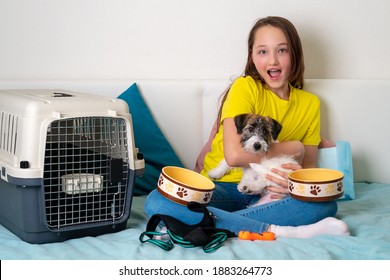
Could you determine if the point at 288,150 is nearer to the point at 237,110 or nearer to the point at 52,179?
the point at 237,110

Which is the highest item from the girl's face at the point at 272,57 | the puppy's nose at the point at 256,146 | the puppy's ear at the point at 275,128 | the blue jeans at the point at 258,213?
the girl's face at the point at 272,57

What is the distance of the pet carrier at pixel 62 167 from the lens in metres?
1.93

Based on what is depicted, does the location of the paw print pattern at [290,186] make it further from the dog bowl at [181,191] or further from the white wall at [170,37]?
the white wall at [170,37]

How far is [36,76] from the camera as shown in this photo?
2.94 metres

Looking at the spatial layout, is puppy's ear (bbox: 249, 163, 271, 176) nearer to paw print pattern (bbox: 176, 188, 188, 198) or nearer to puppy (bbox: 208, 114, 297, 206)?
puppy (bbox: 208, 114, 297, 206)

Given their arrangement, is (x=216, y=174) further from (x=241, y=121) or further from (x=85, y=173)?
(x=85, y=173)

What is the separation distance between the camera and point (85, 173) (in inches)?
81.4

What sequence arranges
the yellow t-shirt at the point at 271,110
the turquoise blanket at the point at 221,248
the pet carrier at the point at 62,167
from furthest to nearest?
the yellow t-shirt at the point at 271,110 → the pet carrier at the point at 62,167 → the turquoise blanket at the point at 221,248

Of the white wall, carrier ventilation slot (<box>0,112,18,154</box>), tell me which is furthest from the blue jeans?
the white wall

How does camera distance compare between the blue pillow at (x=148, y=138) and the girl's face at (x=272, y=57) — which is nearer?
the girl's face at (x=272, y=57)

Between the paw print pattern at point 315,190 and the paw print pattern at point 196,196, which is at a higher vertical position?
the paw print pattern at point 315,190

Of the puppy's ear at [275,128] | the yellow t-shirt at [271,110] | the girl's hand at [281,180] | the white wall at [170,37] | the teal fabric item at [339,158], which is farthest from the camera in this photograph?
the white wall at [170,37]

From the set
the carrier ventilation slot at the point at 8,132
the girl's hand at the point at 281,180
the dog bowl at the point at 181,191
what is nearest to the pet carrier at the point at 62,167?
the carrier ventilation slot at the point at 8,132

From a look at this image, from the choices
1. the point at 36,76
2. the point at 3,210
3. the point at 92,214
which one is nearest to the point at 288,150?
the point at 92,214
